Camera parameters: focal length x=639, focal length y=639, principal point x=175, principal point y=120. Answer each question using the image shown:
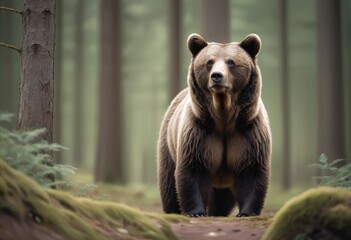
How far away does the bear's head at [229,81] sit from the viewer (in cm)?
808

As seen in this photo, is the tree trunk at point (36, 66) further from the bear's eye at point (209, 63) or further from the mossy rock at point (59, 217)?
the mossy rock at point (59, 217)

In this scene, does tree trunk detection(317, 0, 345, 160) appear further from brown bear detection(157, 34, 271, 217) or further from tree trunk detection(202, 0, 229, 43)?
brown bear detection(157, 34, 271, 217)

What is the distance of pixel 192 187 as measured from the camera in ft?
27.2

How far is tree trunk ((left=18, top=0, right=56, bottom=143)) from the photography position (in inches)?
314

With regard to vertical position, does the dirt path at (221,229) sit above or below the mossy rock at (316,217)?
below

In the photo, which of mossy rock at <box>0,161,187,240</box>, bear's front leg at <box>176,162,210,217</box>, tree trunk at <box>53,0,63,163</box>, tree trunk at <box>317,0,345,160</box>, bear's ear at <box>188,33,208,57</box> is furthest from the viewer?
tree trunk at <box>53,0,63,163</box>

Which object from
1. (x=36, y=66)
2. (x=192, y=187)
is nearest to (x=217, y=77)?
(x=192, y=187)

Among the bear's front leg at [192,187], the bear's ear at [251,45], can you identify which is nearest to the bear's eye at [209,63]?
the bear's ear at [251,45]

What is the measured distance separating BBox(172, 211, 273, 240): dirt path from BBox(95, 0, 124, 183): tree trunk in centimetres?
1151

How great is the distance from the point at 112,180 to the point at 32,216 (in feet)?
45.8

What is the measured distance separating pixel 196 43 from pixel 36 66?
7.03 ft

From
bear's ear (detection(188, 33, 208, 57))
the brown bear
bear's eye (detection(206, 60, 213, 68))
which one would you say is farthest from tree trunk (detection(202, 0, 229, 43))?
bear's eye (detection(206, 60, 213, 68))

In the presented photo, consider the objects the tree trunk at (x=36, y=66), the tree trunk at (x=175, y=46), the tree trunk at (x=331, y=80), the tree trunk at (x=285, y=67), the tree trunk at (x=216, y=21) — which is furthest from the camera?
the tree trunk at (x=285, y=67)

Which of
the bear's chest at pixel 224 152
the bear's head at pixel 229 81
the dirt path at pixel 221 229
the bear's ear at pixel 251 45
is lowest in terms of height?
the dirt path at pixel 221 229
